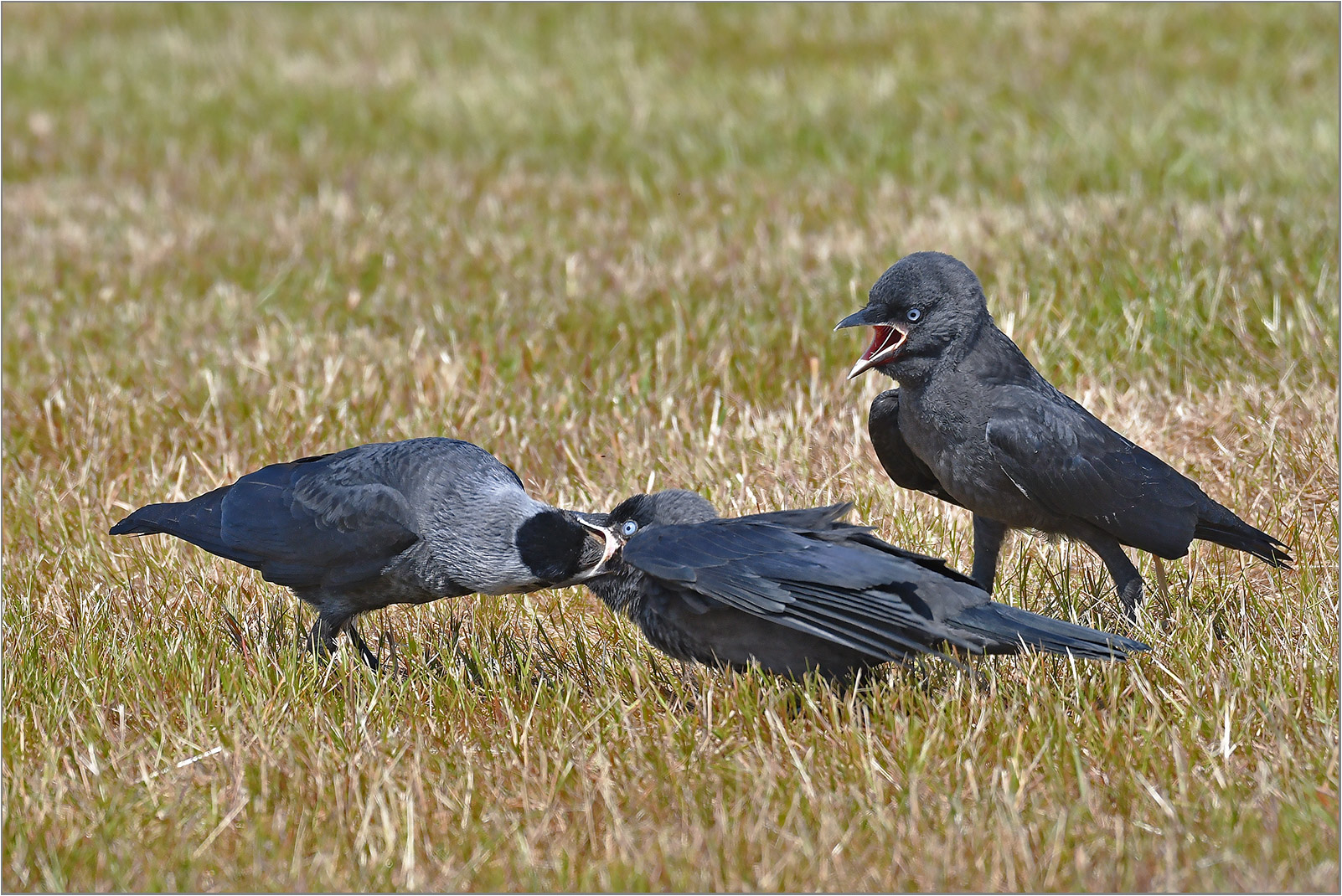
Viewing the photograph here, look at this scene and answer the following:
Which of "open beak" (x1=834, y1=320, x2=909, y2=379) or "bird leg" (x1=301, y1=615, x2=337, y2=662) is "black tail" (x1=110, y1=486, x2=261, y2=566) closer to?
"bird leg" (x1=301, y1=615, x2=337, y2=662)

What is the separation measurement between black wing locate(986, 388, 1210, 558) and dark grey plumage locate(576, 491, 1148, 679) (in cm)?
50

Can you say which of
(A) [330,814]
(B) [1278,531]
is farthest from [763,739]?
(B) [1278,531]

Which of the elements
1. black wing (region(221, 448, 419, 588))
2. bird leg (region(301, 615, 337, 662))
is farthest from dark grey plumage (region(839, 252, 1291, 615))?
bird leg (region(301, 615, 337, 662))

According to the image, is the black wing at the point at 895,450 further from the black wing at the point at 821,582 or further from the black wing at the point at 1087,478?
the black wing at the point at 821,582

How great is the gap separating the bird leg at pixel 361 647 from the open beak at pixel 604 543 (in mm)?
732

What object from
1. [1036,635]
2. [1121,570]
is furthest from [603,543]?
[1121,570]

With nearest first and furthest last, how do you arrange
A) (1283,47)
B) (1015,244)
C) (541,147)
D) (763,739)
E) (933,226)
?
A: (763,739)
(1015,244)
(933,226)
(541,147)
(1283,47)

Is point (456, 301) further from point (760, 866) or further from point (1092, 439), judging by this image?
point (760, 866)

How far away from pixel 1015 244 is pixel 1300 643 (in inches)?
144

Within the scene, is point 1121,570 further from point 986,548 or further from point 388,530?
point 388,530

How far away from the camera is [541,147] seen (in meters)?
10.6

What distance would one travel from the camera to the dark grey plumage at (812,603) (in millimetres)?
3734

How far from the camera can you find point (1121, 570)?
439 cm

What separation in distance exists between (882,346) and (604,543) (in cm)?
102
